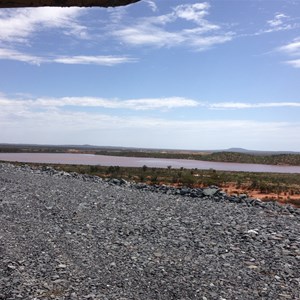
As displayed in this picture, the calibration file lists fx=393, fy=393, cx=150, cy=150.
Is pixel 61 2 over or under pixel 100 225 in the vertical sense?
over

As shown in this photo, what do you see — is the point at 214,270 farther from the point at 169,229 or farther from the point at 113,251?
the point at 169,229

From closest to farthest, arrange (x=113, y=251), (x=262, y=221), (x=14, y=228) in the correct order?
1. (x=113, y=251)
2. (x=14, y=228)
3. (x=262, y=221)

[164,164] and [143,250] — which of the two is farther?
[164,164]

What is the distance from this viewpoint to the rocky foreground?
8438mm

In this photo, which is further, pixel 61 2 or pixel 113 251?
pixel 113 251

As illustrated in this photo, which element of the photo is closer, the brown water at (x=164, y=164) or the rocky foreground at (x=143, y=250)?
the rocky foreground at (x=143, y=250)

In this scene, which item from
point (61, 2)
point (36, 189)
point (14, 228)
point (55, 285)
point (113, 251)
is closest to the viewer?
point (61, 2)

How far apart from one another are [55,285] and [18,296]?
0.87m

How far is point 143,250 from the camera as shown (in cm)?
1102

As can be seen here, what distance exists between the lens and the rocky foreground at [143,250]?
8.44 metres

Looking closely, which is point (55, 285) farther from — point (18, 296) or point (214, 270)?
point (214, 270)

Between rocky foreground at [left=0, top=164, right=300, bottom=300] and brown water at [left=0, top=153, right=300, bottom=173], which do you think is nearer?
rocky foreground at [left=0, top=164, right=300, bottom=300]

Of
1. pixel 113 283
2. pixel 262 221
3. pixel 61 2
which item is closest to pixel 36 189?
pixel 262 221

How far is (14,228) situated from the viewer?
42.1ft
